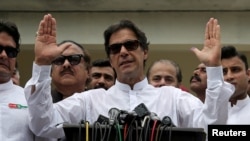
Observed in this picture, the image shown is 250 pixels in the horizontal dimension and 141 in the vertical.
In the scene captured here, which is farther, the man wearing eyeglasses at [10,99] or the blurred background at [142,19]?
the blurred background at [142,19]

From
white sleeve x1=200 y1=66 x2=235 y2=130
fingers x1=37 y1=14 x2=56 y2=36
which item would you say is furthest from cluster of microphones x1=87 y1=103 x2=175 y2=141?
fingers x1=37 y1=14 x2=56 y2=36

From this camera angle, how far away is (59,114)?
3.35 meters

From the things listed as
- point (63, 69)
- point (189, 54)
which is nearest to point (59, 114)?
point (63, 69)

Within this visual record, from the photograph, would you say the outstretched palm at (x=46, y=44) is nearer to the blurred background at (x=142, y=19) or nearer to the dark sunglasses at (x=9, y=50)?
the dark sunglasses at (x=9, y=50)

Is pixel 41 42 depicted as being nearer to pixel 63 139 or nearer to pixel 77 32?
pixel 63 139

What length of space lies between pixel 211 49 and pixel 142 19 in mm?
5107

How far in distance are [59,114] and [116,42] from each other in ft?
1.74

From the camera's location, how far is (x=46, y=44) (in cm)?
338

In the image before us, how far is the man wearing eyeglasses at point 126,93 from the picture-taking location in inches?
127

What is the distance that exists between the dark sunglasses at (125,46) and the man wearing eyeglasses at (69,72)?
626mm

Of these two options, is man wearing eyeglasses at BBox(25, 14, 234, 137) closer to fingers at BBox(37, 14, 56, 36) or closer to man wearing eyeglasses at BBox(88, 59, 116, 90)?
fingers at BBox(37, 14, 56, 36)

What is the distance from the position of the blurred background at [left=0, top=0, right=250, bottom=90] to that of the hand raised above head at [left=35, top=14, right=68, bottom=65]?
4.87 m

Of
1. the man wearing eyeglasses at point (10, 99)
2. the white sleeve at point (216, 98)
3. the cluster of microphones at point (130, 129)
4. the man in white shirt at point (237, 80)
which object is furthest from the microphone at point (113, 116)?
the man in white shirt at point (237, 80)

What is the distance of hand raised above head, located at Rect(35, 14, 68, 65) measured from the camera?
10.8ft
